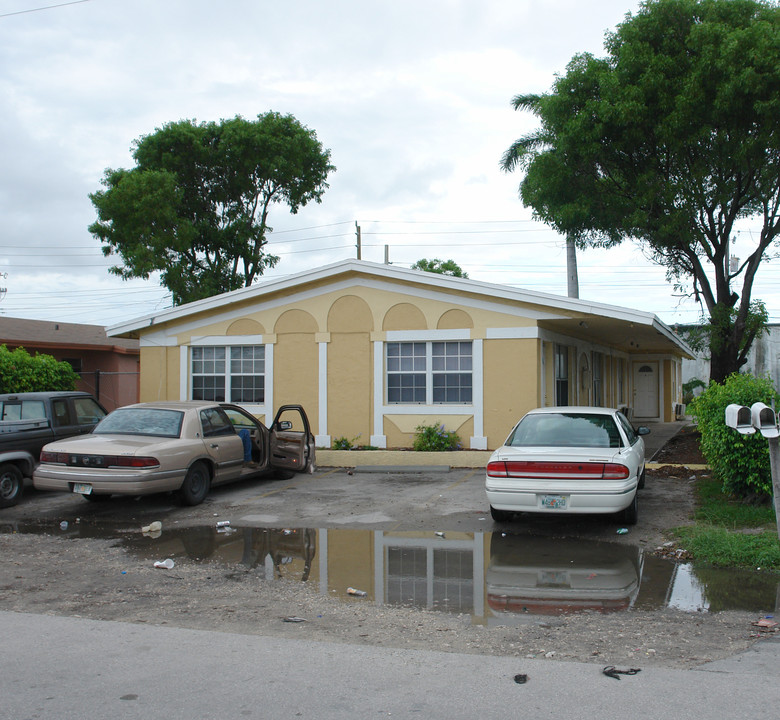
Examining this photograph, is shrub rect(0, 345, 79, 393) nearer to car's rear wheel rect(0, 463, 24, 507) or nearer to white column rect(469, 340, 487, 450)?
car's rear wheel rect(0, 463, 24, 507)

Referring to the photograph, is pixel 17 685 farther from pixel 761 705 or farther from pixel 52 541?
pixel 52 541

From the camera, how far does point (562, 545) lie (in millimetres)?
8523

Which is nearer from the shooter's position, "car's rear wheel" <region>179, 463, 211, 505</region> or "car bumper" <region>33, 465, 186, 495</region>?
"car bumper" <region>33, 465, 186, 495</region>

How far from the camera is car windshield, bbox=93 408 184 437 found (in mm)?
11133

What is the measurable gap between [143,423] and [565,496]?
6.39m

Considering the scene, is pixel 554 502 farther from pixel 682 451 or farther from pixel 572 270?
pixel 572 270

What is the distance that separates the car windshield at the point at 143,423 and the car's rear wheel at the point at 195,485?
0.63 metres

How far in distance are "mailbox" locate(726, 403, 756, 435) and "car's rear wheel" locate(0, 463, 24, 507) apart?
32.8 ft

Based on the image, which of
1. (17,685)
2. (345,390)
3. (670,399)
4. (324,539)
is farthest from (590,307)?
(670,399)

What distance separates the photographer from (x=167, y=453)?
34.2 feet

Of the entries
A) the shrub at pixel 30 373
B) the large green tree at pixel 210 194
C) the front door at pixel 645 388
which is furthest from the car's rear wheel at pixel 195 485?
the front door at pixel 645 388

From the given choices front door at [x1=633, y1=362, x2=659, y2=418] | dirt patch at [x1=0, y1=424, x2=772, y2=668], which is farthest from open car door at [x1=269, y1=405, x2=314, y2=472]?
front door at [x1=633, y1=362, x2=659, y2=418]

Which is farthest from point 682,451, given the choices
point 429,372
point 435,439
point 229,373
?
point 229,373

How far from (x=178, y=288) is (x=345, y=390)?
1495 centimetres
